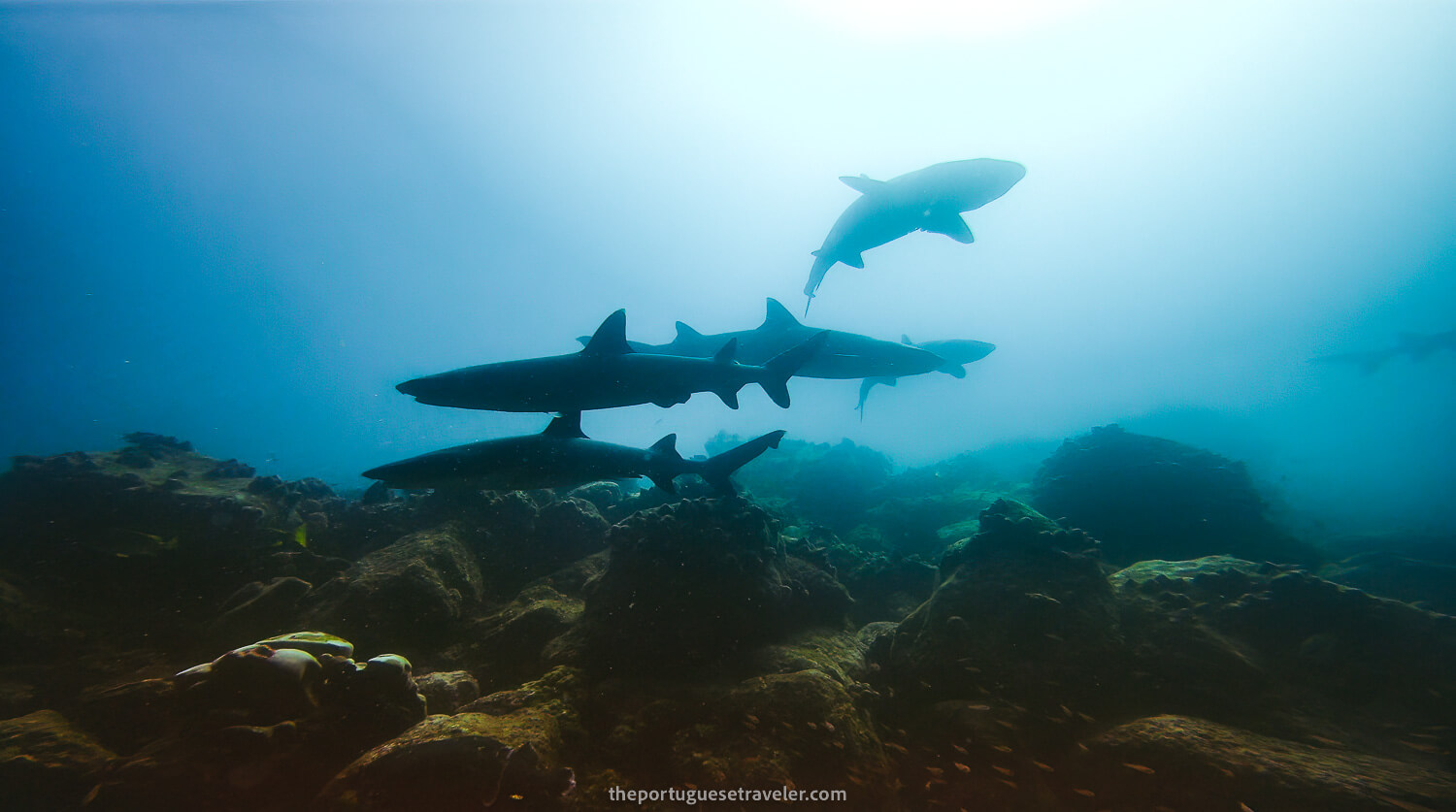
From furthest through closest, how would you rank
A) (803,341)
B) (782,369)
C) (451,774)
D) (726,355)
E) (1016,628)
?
(803,341) < (782,369) < (726,355) < (1016,628) < (451,774)

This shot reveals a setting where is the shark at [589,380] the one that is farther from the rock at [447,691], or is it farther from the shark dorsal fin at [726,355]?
the rock at [447,691]

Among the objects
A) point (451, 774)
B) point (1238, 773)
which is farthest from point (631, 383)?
point (1238, 773)

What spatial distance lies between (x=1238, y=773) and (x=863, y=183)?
8089 millimetres

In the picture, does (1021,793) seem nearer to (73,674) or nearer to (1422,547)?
(73,674)

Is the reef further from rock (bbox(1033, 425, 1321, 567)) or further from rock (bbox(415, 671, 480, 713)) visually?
rock (bbox(1033, 425, 1321, 567))

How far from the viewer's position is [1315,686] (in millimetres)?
4113

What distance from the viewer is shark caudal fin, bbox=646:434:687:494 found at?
5.54 m

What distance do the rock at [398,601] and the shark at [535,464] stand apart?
142cm

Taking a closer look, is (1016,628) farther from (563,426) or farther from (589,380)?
(563,426)

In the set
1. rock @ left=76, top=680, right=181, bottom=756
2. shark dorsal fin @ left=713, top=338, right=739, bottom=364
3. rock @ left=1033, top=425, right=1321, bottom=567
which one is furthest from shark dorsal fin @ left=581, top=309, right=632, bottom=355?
rock @ left=1033, top=425, right=1321, bottom=567

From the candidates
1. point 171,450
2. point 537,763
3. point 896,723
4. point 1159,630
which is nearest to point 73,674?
point 537,763

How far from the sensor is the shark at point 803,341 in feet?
26.0

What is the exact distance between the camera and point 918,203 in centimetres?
703

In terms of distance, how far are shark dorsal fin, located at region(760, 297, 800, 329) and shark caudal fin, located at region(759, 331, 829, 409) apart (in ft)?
8.36
